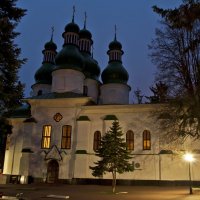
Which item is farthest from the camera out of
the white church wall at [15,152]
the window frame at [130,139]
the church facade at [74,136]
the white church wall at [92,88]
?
the white church wall at [92,88]

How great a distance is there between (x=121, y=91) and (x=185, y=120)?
61.1 feet

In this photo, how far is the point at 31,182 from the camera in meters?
30.8

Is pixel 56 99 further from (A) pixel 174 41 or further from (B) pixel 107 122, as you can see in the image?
(A) pixel 174 41

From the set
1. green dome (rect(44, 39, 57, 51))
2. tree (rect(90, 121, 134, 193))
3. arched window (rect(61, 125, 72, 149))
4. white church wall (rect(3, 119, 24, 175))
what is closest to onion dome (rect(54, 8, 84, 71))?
arched window (rect(61, 125, 72, 149))

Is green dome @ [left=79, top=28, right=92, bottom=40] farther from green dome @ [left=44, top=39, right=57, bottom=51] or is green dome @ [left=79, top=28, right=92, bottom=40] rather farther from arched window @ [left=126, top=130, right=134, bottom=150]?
arched window @ [left=126, top=130, right=134, bottom=150]

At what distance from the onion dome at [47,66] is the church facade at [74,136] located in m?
6.05

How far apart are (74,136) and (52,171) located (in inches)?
165

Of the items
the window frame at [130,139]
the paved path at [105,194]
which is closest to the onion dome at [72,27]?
the window frame at [130,139]

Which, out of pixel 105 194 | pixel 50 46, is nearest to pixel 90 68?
pixel 50 46

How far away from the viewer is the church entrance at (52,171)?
101ft

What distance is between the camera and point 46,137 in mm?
32219

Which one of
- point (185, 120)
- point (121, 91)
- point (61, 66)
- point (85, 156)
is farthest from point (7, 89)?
point (121, 91)

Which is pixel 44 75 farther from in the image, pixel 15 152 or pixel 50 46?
pixel 15 152

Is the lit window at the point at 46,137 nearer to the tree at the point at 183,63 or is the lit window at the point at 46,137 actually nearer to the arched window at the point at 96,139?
the arched window at the point at 96,139
